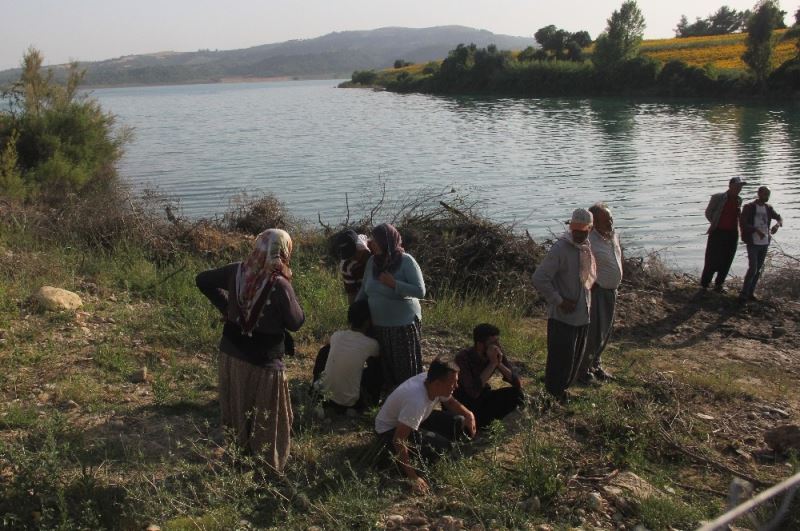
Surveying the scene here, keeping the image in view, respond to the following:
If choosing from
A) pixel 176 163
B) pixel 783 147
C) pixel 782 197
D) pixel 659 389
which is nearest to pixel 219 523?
pixel 659 389

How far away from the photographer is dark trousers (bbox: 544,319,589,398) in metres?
5.44

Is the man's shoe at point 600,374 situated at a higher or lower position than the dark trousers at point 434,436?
lower

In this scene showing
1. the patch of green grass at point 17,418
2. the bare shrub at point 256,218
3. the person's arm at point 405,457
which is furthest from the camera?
the bare shrub at point 256,218

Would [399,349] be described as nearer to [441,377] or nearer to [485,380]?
[485,380]

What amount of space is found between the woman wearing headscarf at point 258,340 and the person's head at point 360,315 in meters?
0.95

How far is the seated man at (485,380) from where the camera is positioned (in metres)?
5.17

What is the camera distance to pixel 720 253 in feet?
31.6

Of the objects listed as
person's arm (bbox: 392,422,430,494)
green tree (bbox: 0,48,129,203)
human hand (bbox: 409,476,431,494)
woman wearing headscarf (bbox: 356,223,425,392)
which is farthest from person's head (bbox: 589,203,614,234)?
green tree (bbox: 0,48,129,203)

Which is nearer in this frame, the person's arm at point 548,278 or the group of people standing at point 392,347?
the group of people standing at point 392,347

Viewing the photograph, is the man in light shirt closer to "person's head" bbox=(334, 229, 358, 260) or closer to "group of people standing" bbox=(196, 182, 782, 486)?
"group of people standing" bbox=(196, 182, 782, 486)

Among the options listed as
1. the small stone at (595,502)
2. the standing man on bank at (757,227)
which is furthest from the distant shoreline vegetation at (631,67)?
the small stone at (595,502)

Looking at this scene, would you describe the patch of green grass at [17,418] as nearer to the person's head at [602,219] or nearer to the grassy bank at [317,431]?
the grassy bank at [317,431]

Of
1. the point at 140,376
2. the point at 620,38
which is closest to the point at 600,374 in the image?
the point at 140,376

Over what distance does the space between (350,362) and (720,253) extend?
20.5 ft
